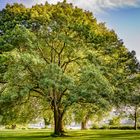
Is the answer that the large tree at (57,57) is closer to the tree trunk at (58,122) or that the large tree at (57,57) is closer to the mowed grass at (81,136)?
the tree trunk at (58,122)

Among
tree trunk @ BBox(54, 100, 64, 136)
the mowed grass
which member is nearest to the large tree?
tree trunk @ BBox(54, 100, 64, 136)

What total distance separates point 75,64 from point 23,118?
27.3ft

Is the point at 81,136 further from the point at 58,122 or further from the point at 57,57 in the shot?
the point at 57,57

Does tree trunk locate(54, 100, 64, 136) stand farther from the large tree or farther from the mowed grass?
the mowed grass

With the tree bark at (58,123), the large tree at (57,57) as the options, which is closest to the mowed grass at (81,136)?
the tree bark at (58,123)

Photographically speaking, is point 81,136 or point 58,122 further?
point 58,122

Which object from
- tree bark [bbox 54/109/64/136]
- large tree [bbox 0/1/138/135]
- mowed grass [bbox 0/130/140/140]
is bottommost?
mowed grass [bbox 0/130/140/140]

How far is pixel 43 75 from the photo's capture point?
4288 cm

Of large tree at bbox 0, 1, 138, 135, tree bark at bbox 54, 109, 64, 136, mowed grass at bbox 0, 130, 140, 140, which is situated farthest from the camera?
tree bark at bbox 54, 109, 64, 136

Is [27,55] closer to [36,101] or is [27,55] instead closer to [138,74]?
[36,101]

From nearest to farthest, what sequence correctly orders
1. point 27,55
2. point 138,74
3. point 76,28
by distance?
point 27,55
point 76,28
point 138,74

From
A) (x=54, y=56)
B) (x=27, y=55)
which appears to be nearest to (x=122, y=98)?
(x=54, y=56)

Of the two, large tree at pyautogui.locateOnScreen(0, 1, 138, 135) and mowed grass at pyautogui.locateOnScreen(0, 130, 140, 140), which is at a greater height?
large tree at pyautogui.locateOnScreen(0, 1, 138, 135)

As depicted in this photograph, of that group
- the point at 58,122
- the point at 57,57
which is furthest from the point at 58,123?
the point at 57,57
